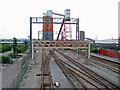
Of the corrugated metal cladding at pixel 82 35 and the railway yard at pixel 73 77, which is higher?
the corrugated metal cladding at pixel 82 35

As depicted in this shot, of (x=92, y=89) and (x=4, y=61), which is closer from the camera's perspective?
(x=92, y=89)

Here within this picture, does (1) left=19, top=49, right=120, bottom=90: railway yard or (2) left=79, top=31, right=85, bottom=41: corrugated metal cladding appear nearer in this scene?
(1) left=19, top=49, right=120, bottom=90: railway yard

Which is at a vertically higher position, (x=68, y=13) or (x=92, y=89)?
(x=68, y=13)

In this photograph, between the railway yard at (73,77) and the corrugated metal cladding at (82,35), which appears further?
the corrugated metal cladding at (82,35)

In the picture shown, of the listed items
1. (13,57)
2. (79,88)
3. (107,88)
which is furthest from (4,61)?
(107,88)

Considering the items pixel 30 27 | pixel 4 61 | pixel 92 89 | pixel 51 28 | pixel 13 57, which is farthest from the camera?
pixel 51 28

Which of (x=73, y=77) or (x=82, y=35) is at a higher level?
(x=82, y=35)

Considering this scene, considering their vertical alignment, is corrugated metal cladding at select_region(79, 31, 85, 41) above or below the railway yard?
above

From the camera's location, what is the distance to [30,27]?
21.9 m

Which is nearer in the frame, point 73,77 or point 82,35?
point 73,77

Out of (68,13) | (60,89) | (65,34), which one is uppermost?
(68,13)

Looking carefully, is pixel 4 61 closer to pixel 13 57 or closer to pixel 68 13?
pixel 13 57

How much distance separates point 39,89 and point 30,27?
15407 mm

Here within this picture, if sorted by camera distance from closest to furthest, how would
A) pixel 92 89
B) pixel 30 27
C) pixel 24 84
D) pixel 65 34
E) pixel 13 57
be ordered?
pixel 92 89 → pixel 24 84 → pixel 30 27 → pixel 13 57 → pixel 65 34
